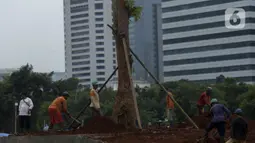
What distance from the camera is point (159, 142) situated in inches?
473

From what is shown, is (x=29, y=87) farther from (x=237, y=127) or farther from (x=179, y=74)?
(x=179, y=74)

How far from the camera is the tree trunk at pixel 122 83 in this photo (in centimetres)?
1546

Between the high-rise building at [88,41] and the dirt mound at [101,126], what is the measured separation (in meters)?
136

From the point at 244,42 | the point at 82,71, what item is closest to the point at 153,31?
the point at 82,71

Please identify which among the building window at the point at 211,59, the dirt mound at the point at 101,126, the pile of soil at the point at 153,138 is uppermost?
the building window at the point at 211,59

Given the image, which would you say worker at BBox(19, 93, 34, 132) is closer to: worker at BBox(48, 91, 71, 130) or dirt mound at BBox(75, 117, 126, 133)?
worker at BBox(48, 91, 71, 130)

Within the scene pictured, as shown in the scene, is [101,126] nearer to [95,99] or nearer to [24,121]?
[95,99]

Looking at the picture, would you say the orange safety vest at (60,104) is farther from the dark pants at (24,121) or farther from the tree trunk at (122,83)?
the dark pants at (24,121)

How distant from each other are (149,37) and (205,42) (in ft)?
161

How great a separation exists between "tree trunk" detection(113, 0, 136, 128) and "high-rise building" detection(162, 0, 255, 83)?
8645 centimetres

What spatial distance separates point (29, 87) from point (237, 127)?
163 feet

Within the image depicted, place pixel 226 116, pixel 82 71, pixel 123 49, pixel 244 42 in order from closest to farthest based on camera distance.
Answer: pixel 226 116 → pixel 123 49 → pixel 244 42 → pixel 82 71

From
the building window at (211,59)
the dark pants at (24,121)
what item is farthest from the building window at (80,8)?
the dark pants at (24,121)

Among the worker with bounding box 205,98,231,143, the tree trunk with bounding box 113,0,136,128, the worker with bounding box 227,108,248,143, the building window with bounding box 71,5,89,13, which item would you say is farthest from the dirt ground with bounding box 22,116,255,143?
the building window with bounding box 71,5,89,13
